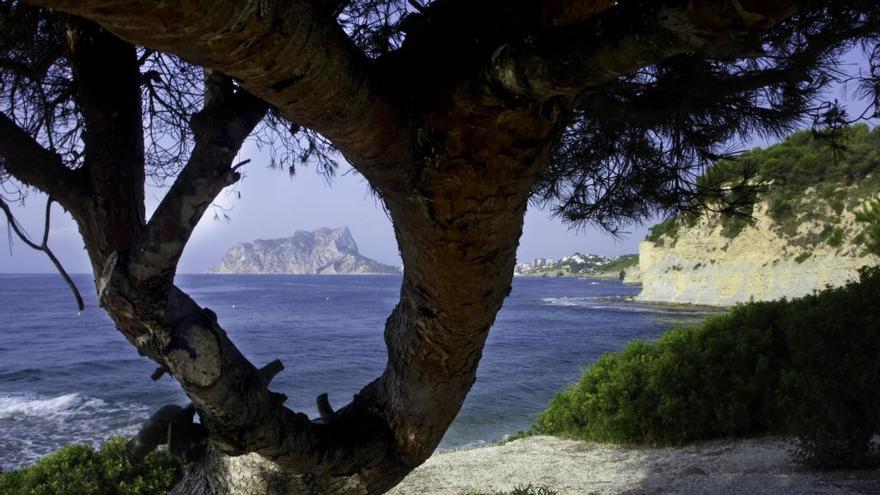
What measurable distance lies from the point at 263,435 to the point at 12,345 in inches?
1388

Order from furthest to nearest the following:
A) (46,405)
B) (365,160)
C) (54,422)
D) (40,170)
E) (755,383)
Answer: (46,405)
(54,422)
(755,383)
(40,170)
(365,160)

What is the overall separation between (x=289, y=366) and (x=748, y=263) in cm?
2721

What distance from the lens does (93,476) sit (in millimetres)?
4906

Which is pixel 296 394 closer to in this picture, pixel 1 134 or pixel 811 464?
pixel 811 464

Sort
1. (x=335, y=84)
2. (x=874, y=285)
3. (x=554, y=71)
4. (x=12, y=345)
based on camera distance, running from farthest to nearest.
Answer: (x=12, y=345) < (x=874, y=285) < (x=335, y=84) < (x=554, y=71)

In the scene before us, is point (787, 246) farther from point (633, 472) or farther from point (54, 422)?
point (54, 422)

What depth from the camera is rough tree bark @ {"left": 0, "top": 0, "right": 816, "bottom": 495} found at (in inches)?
45.4

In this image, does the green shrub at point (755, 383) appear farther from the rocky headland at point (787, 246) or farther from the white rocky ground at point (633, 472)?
the rocky headland at point (787, 246)

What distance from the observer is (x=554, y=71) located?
129cm

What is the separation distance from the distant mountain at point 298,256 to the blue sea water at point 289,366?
408 feet

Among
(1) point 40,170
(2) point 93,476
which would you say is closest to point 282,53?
(1) point 40,170

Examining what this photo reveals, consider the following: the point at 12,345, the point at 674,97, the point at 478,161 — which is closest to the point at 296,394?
the point at 674,97

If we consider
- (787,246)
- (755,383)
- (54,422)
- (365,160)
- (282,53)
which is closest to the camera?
(282,53)

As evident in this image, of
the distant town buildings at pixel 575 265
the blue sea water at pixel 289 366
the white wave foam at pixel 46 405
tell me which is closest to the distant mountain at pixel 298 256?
the distant town buildings at pixel 575 265
